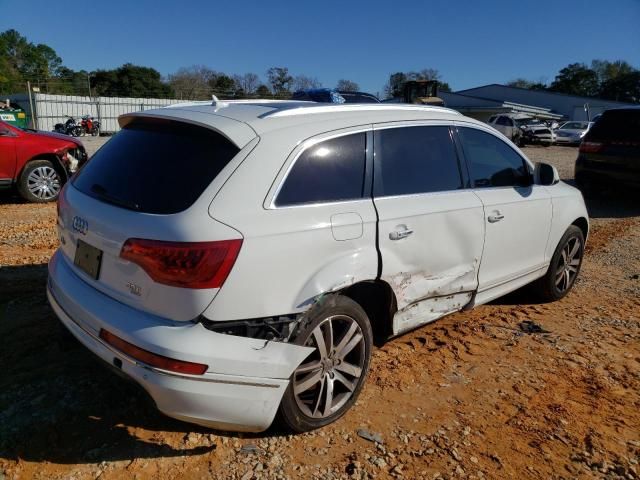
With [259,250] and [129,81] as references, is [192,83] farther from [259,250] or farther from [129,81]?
[259,250]

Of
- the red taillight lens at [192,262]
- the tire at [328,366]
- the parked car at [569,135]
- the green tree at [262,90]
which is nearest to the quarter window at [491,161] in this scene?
the tire at [328,366]

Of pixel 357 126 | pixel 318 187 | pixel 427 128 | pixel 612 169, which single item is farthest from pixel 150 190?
pixel 612 169

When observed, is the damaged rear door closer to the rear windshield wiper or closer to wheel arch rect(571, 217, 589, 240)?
the rear windshield wiper

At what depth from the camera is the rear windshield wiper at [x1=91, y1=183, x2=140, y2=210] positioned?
250 cm

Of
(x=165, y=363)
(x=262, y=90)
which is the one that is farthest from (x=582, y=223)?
(x=262, y=90)

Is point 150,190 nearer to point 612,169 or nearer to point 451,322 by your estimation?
point 451,322

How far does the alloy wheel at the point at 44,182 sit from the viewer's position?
861cm

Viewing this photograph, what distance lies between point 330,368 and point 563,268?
123 inches

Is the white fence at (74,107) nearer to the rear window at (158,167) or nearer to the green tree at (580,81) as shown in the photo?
the rear window at (158,167)

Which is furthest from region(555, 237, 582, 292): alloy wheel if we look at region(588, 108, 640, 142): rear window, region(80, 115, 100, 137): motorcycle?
region(80, 115, 100, 137): motorcycle

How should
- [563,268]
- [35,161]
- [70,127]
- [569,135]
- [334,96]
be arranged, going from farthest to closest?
[569,135], [70,127], [334,96], [35,161], [563,268]

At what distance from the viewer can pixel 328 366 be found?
280cm

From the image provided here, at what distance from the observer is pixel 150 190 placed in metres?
2.52

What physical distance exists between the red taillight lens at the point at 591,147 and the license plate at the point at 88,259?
9.70m
